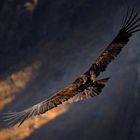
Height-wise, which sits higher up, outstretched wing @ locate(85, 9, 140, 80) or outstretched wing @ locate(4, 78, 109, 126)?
outstretched wing @ locate(85, 9, 140, 80)

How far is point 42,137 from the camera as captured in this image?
750 inches

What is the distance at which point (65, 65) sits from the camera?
20.0 meters

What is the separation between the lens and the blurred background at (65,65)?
17.5m

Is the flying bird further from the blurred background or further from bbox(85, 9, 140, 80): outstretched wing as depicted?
the blurred background

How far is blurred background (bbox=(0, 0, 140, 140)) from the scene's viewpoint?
57.4ft

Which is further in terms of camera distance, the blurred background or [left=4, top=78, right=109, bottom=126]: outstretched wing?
the blurred background

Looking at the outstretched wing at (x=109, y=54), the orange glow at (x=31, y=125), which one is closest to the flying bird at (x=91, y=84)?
the outstretched wing at (x=109, y=54)

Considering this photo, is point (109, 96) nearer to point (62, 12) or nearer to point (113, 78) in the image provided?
point (113, 78)

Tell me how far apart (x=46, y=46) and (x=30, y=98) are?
3.28 meters

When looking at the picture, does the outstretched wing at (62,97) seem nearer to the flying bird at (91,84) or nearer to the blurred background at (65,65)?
the flying bird at (91,84)

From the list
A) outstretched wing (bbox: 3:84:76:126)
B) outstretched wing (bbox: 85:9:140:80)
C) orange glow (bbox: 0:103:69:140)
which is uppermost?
orange glow (bbox: 0:103:69:140)

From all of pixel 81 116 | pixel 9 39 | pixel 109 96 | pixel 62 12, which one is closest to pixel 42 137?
pixel 81 116

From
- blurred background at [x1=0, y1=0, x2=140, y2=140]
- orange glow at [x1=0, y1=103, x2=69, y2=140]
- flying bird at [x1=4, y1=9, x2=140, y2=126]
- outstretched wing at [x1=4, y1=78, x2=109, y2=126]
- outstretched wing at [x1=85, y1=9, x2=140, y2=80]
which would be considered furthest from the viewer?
orange glow at [x1=0, y1=103, x2=69, y2=140]

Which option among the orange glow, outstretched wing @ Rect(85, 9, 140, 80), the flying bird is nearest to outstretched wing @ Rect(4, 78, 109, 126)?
the flying bird
